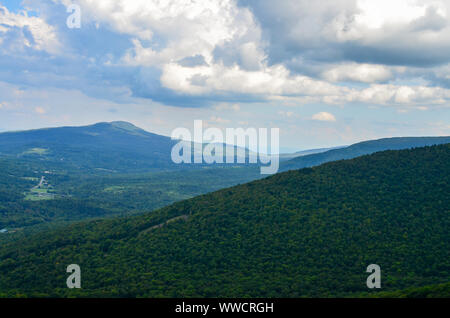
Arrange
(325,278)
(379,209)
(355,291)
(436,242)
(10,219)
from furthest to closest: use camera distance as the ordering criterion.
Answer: (10,219)
(379,209)
(436,242)
(325,278)
(355,291)

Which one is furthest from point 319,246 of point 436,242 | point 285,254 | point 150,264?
point 150,264

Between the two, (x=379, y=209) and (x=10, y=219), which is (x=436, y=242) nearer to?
(x=379, y=209)

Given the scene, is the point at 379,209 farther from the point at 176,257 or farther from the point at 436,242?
the point at 176,257
